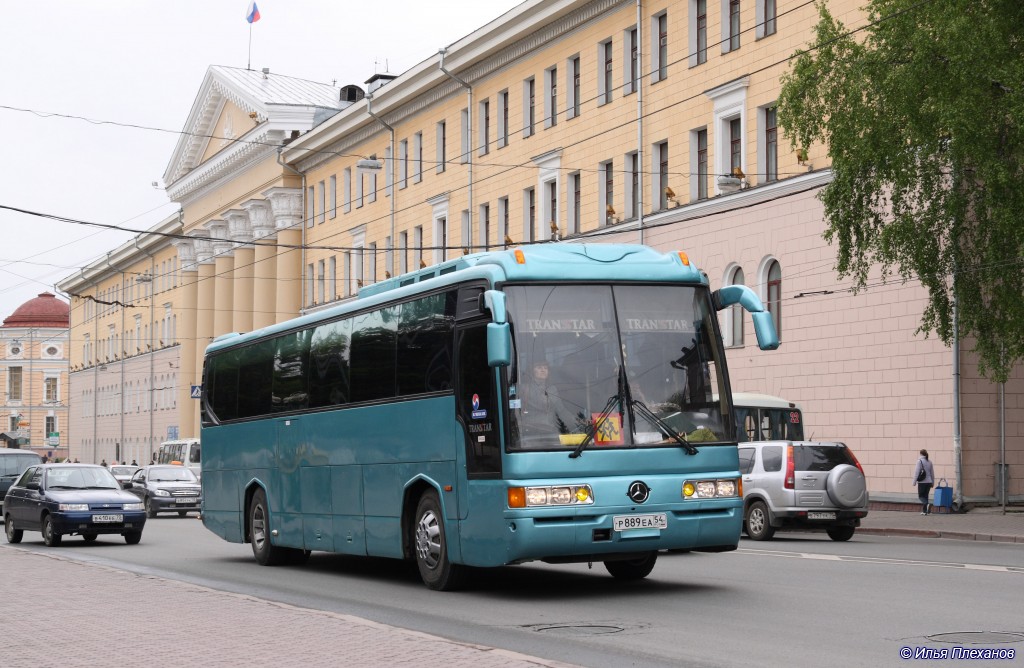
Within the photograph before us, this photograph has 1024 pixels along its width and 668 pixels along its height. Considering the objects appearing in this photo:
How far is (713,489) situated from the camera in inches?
550

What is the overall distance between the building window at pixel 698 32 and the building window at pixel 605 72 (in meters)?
4.08

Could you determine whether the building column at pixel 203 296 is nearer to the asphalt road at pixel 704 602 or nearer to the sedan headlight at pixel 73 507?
the sedan headlight at pixel 73 507

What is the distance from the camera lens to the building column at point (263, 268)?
2864 inches

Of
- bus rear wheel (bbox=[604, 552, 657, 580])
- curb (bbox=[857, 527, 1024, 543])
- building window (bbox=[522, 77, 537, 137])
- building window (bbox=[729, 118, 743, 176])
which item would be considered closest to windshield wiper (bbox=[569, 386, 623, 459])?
bus rear wheel (bbox=[604, 552, 657, 580])

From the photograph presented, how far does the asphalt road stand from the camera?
10.3 metres

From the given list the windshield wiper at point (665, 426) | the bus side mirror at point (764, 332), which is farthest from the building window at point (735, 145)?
the windshield wiper at point (665, 426)

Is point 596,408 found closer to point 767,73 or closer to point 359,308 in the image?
point 359,308

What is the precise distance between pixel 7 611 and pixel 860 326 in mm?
23942

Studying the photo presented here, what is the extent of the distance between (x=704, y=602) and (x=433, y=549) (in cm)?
303

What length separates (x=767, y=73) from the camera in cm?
3675

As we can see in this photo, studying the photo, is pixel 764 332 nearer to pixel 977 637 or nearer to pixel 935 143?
pixel 977 637

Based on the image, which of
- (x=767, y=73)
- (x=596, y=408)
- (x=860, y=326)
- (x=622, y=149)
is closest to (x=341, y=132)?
(x=622, y=149)

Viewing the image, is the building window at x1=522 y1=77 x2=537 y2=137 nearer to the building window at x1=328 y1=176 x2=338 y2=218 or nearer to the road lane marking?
the building window at x1=328 y1=176 x2=338 y2=218

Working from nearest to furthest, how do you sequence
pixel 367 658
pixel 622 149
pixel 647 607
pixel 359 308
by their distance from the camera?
1. pixel 367 658
2. pixel 647 607
3. pixel 359 308
4. pixel 622 149
